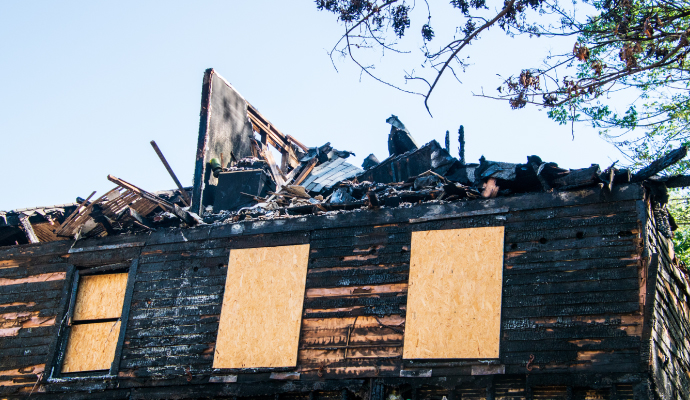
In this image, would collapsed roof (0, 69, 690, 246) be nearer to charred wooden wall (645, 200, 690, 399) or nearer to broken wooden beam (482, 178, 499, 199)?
broken wooden beam (482, 178, 499, 199)

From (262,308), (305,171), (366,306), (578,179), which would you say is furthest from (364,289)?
(305,171)

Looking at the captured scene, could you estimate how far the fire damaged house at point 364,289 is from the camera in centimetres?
988

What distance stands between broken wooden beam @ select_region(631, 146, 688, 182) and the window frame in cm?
888

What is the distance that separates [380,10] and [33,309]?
9.14 metres

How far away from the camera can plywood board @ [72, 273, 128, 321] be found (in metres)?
13.0

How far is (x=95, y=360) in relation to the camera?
1264cm

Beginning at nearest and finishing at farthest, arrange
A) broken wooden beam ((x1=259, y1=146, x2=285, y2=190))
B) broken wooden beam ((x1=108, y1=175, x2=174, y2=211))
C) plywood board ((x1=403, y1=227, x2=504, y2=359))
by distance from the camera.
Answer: plywood board ((x1=403, y1=227, x2=504, y2=359)) < broken wooden beam ((x1=108, y1=175, x2=174, y2=211)) < broken wooden beam ((x1=259, y1=146, x2=285, y2=190))

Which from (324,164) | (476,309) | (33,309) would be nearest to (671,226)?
(476,309)

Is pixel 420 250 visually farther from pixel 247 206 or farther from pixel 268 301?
pixel 247 206

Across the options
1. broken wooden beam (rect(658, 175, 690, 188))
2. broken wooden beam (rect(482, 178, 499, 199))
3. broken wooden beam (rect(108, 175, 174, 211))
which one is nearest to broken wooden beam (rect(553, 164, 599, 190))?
broken wooden beam (rect(482, 178, 499, 199))

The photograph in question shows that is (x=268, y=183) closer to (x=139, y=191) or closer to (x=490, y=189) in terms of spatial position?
(x=139, y=191)

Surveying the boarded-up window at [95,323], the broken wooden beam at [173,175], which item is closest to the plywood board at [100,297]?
the boarded-up window at [95,323]

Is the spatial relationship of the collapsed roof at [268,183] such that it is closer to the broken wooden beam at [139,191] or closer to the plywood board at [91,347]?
the broken wooden beam at [139,191]

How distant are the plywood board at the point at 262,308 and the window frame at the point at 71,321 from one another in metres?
2.00
